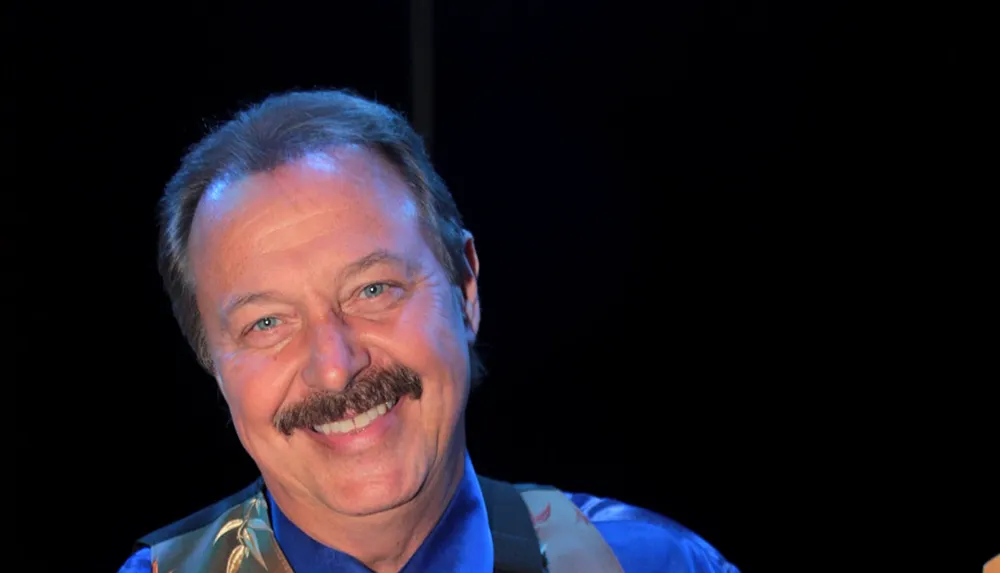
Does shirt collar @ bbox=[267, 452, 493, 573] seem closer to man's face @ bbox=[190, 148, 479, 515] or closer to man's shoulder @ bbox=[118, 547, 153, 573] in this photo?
man's face @ bbox=[190, 148, 479, 515]

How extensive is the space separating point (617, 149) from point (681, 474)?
0.67 metres

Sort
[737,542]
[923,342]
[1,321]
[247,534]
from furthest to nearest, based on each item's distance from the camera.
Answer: [737,542], [923,342], [1,321], [247,534]

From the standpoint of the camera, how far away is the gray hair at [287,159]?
1.38 meters

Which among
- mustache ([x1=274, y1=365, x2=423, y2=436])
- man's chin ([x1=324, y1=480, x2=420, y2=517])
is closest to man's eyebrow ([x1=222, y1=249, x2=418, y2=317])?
mustache ([x1=274, y1=365, x2=423, y2=436])

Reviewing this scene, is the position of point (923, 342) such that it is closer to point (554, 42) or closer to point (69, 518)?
point (554, 42)

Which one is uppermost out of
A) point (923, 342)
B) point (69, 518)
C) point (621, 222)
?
point (621, 222)

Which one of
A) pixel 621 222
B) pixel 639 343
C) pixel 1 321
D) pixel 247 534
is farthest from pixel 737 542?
pixel 1 321

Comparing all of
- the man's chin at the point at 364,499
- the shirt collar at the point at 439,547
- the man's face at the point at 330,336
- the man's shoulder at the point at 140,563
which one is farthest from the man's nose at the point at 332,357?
the man's shoulder at the point at 140,563

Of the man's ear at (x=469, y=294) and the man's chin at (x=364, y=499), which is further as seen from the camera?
the man's ear at (x=469, y=294)

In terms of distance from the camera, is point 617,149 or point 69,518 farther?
point 617,149

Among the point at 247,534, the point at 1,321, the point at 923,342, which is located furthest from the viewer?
the point at 923,342

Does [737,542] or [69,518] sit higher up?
[69,518]

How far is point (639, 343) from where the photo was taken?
2.07 meters

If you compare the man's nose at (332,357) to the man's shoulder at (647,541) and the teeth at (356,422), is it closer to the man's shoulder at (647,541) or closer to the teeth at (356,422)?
the teeth at (356,422)
